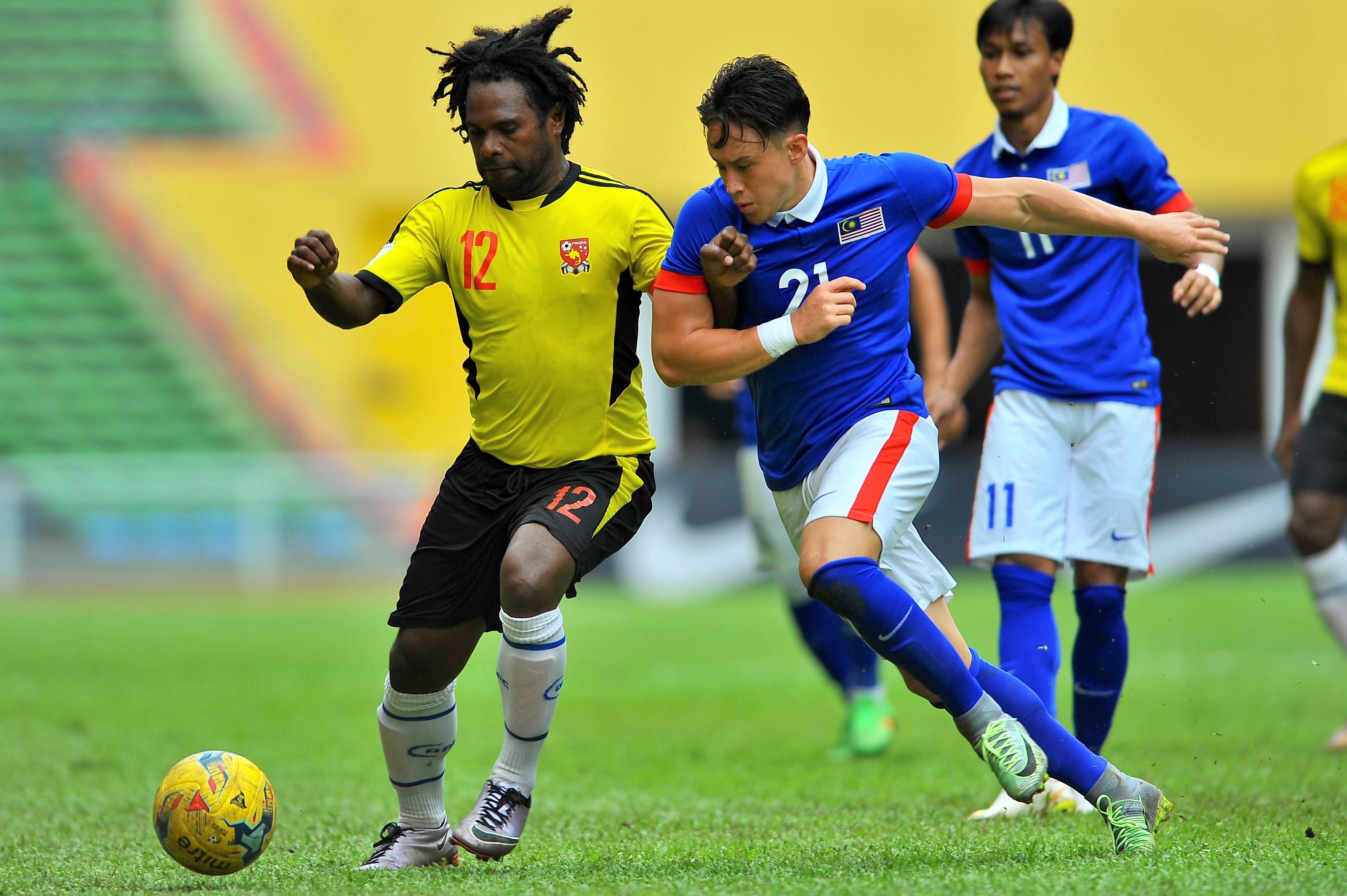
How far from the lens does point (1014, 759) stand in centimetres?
410

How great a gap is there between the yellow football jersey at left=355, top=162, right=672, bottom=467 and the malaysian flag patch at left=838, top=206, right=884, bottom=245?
1.75 ft

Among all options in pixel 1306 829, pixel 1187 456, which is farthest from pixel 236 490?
pixel 1306 829

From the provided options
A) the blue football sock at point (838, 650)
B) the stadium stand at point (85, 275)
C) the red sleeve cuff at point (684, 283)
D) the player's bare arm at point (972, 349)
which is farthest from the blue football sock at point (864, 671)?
the stadium stand at point (85, 275)

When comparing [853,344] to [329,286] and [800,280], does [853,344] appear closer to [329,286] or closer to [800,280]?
[800,280]

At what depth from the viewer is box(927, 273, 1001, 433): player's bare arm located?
232 inches

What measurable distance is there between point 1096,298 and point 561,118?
1.98m

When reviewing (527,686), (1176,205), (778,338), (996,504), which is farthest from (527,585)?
(1176,205)

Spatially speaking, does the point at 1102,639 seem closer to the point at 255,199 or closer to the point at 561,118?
the point at 561,118

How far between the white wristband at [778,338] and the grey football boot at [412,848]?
1.67 meters

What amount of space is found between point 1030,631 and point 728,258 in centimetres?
199

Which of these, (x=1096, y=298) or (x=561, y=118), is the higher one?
(x=561, y=118)

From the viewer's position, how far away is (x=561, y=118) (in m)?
4.83

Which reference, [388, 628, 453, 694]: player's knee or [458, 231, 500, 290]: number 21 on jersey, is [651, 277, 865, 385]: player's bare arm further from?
[388, 628, 453, 694]: player's knee

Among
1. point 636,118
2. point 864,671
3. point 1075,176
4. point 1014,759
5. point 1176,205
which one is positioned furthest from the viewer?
point 636,118
